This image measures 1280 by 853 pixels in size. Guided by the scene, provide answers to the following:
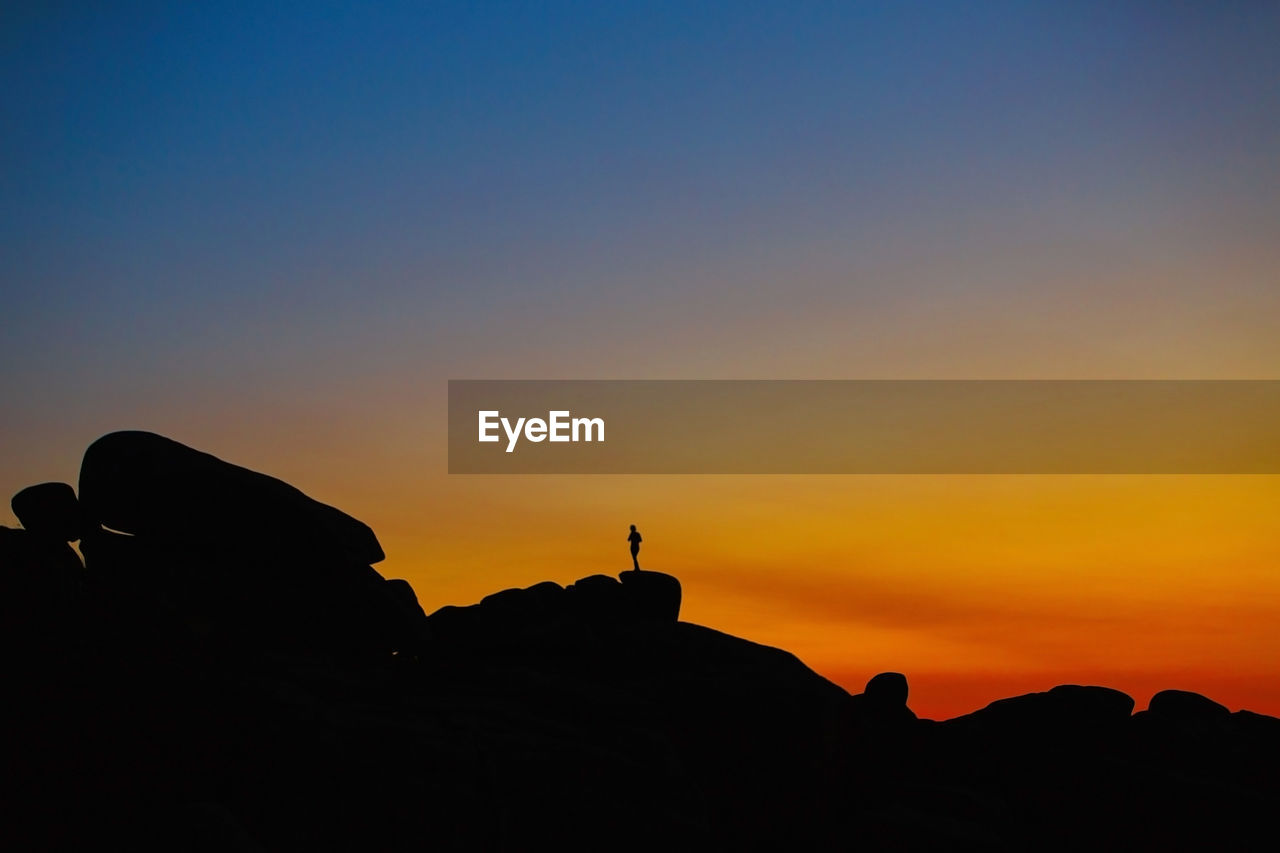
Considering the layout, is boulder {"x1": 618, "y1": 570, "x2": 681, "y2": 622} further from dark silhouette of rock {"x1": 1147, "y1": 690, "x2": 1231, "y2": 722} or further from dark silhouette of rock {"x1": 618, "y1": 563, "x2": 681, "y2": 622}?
dark silhouette of rock {"x1": 1147, "y1": 690, "x2": 1231, "y2": 722}

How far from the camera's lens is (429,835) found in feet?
78.4

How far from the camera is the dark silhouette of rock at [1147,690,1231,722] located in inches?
1772

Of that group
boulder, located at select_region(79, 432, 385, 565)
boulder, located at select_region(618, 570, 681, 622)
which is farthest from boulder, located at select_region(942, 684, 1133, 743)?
boulder, located at select_region(79, 432, 385, 565)

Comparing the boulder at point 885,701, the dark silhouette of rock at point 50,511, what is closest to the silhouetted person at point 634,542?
the boulder at point 885,701

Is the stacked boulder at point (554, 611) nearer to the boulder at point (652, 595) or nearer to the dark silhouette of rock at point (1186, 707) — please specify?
the boulder at point (652, 595)

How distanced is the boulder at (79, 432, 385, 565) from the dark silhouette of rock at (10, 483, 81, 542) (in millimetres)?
375

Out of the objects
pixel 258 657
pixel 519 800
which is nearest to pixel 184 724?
pixel 258 657

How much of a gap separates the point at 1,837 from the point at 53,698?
10.1ft

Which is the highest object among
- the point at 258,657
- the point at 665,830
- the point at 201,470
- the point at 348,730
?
the point at 201,470

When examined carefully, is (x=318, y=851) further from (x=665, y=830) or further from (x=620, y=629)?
(x=620, y=629)

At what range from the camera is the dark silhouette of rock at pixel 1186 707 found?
148 ft

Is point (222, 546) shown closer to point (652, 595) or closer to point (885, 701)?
point (652, 595)

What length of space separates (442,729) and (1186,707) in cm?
3380

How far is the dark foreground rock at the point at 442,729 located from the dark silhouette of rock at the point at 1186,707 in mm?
2461
